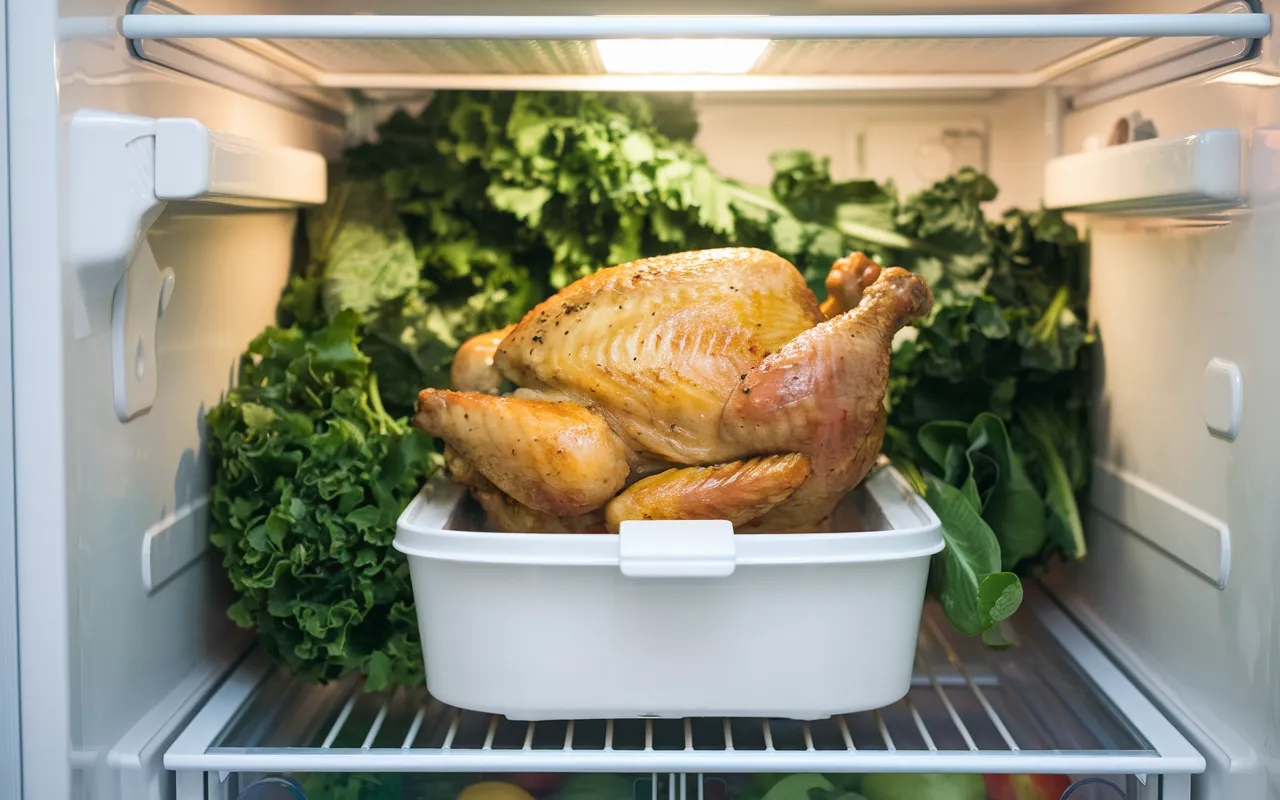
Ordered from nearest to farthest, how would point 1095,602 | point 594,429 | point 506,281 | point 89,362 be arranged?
1. point 89,362
2. point 594,429
3. point 1095,602
4. point 506,281

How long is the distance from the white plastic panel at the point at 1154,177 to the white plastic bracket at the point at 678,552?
2.03 feet

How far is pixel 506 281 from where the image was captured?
177cm

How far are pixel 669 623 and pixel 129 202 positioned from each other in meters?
0.67

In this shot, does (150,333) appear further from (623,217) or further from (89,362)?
(623,217)

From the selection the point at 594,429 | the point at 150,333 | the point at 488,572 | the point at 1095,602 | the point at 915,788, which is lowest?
the point at 915,788

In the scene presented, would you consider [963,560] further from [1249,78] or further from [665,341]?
[1249,78]

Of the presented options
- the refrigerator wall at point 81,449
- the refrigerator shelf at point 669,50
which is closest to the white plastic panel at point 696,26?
the refrigerator shelf at point 669,50

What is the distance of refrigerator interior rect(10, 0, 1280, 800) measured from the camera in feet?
3.33

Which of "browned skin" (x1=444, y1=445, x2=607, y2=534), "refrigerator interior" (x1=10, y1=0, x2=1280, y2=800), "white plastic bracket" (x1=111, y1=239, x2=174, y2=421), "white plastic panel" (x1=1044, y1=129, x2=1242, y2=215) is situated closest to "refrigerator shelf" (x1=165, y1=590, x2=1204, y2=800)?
"refrigerator interior" (x1=10, y1=0, x2=1280, y2=800)

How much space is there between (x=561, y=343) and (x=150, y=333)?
451 mm

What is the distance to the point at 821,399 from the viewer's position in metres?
1.15

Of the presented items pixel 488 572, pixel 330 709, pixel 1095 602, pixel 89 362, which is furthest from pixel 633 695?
pixel 1095 602

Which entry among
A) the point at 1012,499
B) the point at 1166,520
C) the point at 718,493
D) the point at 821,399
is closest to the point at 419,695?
the point at 718,493

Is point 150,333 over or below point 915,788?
over
